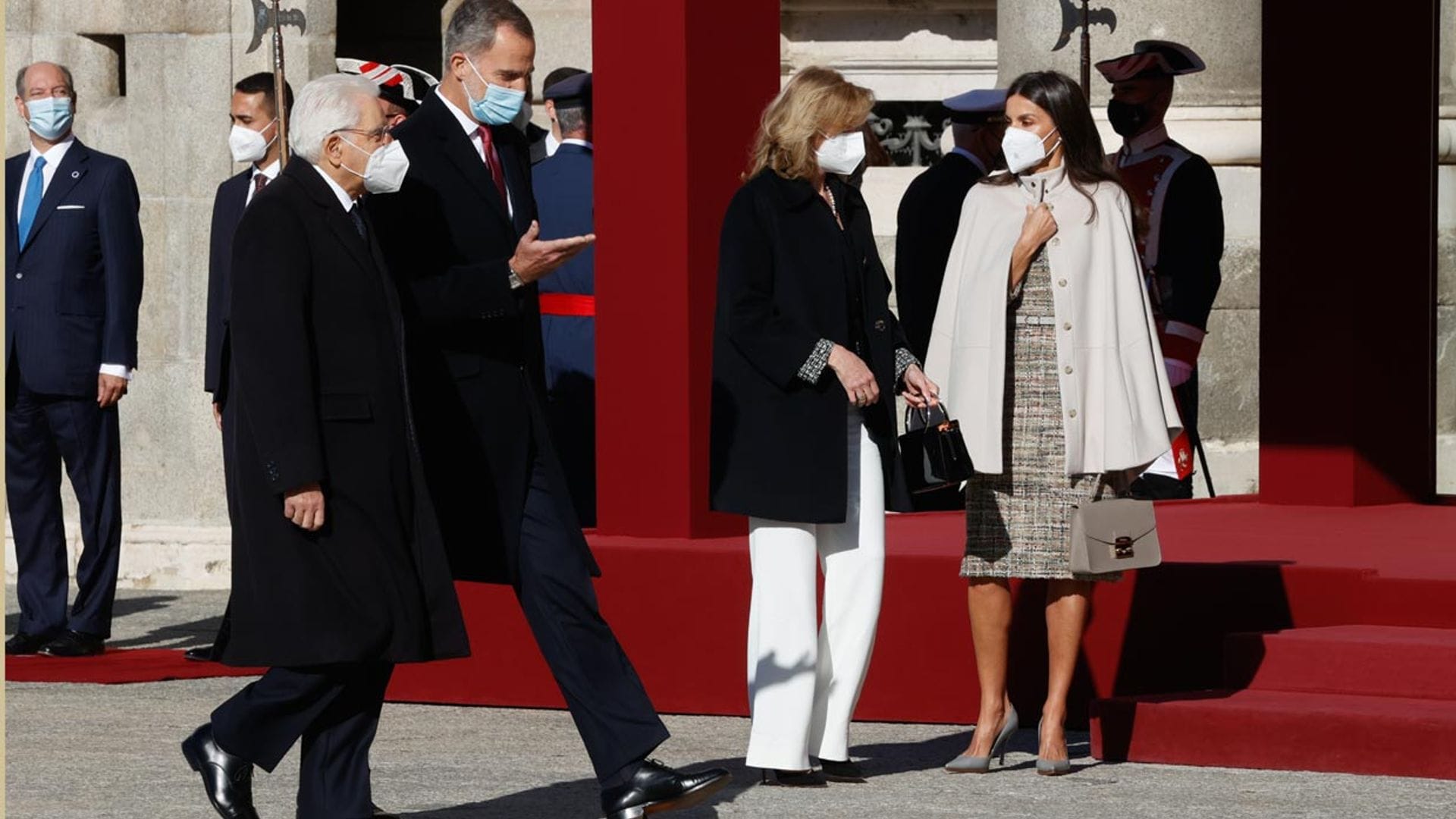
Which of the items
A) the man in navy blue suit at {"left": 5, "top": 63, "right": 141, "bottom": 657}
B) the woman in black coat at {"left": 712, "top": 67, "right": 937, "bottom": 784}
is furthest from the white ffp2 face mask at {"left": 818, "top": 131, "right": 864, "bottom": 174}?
the man in navy blue suit at {"left": 5, "top": 63, "right": 141, "bottom": 657}

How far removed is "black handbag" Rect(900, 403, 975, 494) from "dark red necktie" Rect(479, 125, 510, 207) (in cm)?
109

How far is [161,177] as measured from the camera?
13.3 m

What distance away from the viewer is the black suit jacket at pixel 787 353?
7355mm

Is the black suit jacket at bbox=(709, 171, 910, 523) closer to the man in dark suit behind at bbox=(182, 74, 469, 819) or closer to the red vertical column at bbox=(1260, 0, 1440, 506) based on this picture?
the man in dark suit behind at bbox=(182, 74, 469, 819)

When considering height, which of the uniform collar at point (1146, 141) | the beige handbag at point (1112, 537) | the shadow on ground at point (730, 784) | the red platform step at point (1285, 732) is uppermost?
the uniform collar at point (1146, 141)

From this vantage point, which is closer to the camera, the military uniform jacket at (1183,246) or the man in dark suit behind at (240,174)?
the man in dark suit behind at (240,174)

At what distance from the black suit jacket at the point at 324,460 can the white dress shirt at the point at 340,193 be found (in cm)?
6

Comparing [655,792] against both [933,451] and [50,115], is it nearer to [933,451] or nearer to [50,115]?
[933,451]

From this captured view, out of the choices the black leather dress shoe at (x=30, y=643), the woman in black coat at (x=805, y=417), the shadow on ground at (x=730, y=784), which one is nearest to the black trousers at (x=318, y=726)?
the shadow on ground at (x=730, y=784)

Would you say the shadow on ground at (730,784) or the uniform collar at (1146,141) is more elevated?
the uniform collar at (1146,141)

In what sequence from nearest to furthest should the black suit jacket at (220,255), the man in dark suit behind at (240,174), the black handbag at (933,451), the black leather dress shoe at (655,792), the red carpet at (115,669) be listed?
the black leather dress shoe at (655,792) < the black handbag at (933,451) < the red carpet at (115,669) < the black suit jacket at (220,255) < the man in dark suit behind at (240,174)

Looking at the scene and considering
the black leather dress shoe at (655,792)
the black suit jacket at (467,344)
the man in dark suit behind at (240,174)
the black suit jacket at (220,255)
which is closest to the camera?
the black leather dress shoe at (655,792)

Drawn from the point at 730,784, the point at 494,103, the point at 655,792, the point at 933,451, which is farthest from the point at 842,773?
the point at 494,103

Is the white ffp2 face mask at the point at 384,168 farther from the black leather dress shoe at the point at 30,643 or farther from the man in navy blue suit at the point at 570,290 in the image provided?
the black leather dress shoe at the point at 30,643
